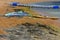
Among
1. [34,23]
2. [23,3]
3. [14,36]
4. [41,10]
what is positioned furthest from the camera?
[23,3]

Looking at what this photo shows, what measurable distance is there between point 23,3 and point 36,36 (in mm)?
3522

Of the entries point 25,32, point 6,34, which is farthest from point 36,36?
point 6,34

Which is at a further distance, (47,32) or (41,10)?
(41,10)

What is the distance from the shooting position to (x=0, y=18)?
5.79 meters

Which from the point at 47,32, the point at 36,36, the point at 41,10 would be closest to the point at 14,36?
the point at 36,36

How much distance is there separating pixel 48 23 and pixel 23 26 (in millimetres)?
775

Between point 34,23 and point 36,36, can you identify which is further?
point 34,23

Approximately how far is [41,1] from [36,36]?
398cm

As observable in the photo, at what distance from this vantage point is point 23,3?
8227 mm

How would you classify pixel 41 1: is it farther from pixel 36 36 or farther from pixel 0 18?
pixel 36 36

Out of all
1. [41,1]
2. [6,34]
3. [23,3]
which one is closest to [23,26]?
[6,34]

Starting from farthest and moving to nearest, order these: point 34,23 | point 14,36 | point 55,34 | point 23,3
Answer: point 23,3 → point 34,23 → point 55,34 → point 14,36

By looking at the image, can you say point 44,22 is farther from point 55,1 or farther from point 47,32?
point 55,1

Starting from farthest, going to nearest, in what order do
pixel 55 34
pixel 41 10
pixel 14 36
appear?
1. pixel 41 10
2. pixel 55 34
3. pixel 14 36
